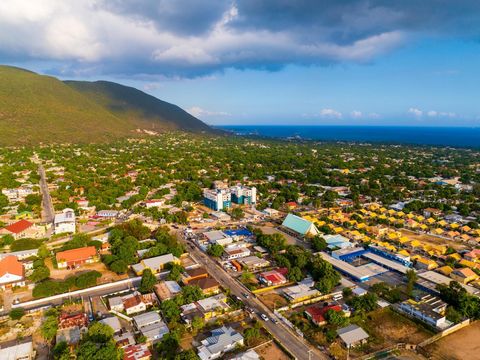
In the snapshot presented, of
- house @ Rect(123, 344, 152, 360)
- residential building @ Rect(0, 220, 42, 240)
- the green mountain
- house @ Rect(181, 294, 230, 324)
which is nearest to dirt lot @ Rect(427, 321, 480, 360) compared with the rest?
house @ Rect(181, 294, 230, 324)

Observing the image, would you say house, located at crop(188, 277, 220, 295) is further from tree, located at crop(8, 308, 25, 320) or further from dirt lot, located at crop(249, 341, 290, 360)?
tree, located at crop(8, 308, 25, 320)

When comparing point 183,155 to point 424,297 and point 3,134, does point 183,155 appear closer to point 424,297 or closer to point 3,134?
point 3,134

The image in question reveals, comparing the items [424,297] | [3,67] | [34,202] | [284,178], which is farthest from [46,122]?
[424,297]

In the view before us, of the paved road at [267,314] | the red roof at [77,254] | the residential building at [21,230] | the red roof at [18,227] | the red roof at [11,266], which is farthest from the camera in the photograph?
the red roof at [18,227]

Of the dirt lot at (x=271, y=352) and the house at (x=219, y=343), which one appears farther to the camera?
the dirt lot at (x=271, y=352)

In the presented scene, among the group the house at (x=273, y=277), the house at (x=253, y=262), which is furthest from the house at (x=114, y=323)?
the house at (x=253, y=262)

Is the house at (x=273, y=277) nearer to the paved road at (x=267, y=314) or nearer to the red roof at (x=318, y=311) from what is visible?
the paved road at (x=267, y=314)
